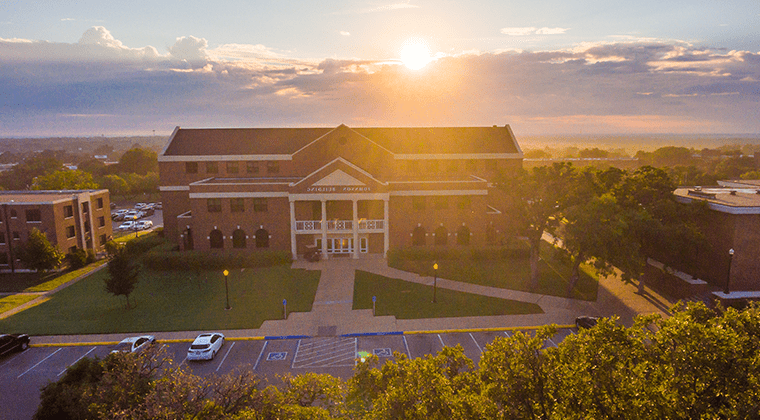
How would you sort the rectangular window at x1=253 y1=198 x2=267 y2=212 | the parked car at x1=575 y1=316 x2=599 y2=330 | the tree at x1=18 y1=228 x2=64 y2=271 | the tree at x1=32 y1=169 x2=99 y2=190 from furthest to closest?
the tree at x1=32 y1=169 x2=99 y2=190, the rectangular window at x1=253 y1=198 x2=267 y2=212, the tree at x1=18 y1=228 x2=64 y2=271, the parked car at x1=575 y1=316 x2=599 y2=330

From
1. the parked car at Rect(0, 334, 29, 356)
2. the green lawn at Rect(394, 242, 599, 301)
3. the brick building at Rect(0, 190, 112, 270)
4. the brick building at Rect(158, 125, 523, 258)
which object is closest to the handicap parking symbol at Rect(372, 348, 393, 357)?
the green lawn at Rect(394, 242, 599, 301)

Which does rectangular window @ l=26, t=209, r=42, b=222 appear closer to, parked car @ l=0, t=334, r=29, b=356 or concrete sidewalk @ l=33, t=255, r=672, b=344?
concrete sidewalk @ l=33, t=255, r=672, b=344

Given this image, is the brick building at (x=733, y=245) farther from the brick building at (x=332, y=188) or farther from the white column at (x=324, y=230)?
the white column at (x=324, y=230)

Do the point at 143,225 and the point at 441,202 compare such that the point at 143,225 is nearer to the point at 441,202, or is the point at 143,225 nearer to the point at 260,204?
the point at 260,204

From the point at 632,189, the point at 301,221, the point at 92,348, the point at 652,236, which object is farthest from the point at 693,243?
the point at 92,348

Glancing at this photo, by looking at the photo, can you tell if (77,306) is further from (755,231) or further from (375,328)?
(755,231)

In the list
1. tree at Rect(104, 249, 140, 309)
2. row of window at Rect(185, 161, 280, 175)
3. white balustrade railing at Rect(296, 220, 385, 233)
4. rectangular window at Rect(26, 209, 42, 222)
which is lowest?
tree at Rect(104, 249, 140, 309)
